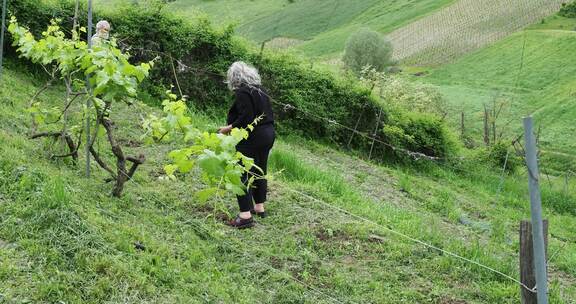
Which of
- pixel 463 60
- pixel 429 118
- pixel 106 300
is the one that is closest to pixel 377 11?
pixel 463 60

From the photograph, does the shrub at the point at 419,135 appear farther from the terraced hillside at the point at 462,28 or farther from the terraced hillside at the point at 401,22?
the terraced hillside at the point at 462,28

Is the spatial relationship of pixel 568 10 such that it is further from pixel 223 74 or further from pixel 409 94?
pixel 223 74

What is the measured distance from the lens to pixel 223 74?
14000mm

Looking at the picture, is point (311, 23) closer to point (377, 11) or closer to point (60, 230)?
point (377, 11)

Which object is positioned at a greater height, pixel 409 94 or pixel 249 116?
pixel 249 116

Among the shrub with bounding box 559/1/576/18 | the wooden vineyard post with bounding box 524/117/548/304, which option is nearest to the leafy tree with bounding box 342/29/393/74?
the shrub with bounding box 559/1/576/18

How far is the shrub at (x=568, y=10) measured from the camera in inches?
2254

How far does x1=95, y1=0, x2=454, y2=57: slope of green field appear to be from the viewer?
224 feet

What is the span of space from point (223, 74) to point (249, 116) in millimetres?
8436

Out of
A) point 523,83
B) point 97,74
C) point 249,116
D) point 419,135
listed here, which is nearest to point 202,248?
point 249,116

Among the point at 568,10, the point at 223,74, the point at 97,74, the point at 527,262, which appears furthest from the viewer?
the point at 568,10

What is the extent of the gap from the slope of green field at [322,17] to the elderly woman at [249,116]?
56.7 m

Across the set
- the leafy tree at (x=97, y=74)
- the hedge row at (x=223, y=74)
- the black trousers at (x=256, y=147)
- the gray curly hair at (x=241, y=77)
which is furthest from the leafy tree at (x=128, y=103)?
the hedge row at (x=223, y=74)

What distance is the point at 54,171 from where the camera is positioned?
5.77 metres
